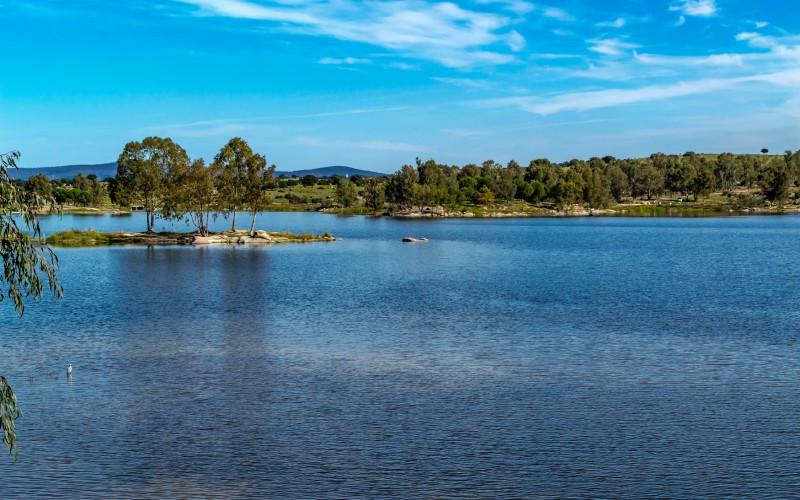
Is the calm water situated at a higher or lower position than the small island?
lower

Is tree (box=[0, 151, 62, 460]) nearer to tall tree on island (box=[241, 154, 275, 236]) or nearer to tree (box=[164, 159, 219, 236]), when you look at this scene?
tree (box=[164, 159, 219, 236])

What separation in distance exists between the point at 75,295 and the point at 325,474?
45.7m

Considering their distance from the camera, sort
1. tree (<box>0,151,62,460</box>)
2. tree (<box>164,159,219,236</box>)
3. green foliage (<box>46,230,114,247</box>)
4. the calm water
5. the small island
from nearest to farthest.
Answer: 1. tree (<box>0,151,62,460</box>)
2. the calm water
3. tree (<box>164,159,219,236</box>)
4. green foliage (<box>46,230,114,247</box>)
5. the small island

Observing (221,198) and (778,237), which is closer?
(221,198)

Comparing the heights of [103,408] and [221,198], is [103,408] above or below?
below

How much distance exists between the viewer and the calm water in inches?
897

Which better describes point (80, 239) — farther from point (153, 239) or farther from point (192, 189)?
point (192, 189)

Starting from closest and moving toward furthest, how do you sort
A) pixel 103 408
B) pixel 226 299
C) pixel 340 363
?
pixel 103 408
pixel 340 363
pixel 226 299

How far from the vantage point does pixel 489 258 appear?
320 feet

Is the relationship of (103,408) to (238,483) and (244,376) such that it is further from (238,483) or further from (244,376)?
(238,483)

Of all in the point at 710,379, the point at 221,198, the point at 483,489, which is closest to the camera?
the point at 483,489

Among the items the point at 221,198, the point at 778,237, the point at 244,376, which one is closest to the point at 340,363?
the point at 244,376

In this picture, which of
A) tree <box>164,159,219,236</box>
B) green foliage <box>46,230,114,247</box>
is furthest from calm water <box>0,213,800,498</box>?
green foliage <box>46,230,114,247</box>

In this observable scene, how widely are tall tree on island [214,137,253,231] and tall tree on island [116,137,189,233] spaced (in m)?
5.80
